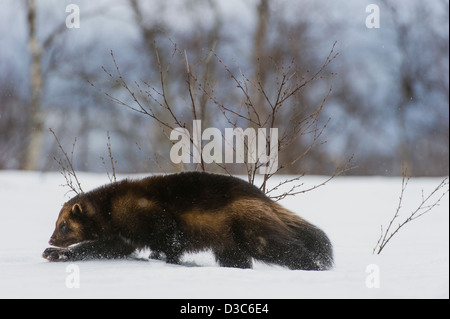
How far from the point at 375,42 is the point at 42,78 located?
9.51 metres

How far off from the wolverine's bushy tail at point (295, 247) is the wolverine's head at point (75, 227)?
1202mm

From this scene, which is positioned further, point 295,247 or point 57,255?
point 57,255

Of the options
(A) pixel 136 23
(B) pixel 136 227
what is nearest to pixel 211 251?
(B) pixel 136 227

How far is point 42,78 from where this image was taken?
15.5 m

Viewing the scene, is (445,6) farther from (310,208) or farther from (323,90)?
(310,208)

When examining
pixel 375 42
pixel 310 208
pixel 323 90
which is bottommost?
pixel 310 208

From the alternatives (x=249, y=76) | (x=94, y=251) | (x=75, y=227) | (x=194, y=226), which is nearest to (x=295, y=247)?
(x=194, y=226)

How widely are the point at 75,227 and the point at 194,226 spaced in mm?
902

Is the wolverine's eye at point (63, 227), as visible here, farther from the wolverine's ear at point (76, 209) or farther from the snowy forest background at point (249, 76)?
the snowy forest background at point (249, 76)

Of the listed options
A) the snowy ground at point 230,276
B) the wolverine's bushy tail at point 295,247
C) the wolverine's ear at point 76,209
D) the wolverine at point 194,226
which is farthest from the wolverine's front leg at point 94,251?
the wolverine's bushy tail at point 295,247

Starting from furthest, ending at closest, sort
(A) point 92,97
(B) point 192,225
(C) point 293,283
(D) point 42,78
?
(A) point 92,97
(D) point 42,78
(B) point 192,225
(C) point 293,283

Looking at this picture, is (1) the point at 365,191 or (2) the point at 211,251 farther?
(1) the point at 365,191

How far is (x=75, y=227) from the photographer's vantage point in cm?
421

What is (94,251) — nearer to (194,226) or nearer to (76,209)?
(76,209)
